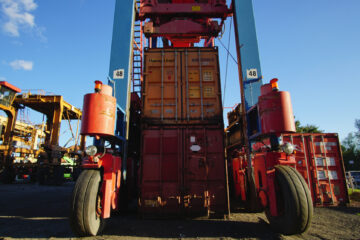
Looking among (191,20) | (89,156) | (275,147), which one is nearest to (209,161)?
(275,147)

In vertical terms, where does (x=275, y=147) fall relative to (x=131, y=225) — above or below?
above

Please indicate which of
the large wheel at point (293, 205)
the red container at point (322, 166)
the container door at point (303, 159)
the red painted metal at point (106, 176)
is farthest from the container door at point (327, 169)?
the red painted metal at point (106, 176)

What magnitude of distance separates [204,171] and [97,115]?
3.13m

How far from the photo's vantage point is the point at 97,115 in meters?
4.62

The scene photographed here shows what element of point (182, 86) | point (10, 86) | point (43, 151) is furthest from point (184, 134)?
point (10, 86)

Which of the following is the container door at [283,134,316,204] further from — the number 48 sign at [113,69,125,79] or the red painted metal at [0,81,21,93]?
the red painted metal at [0,81,21,93]

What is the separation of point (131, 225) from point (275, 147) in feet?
12.5

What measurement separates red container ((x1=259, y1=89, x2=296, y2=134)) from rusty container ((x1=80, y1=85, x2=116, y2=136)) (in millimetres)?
3552

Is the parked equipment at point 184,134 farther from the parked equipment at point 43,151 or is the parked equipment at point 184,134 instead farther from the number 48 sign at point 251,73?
the parked equipment at point 43,151

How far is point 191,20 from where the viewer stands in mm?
8312

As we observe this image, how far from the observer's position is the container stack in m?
5.61

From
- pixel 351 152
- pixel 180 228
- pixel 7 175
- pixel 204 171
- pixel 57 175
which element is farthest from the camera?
pixel 351 152

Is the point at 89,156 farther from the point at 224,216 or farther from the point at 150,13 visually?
the point at 150,13

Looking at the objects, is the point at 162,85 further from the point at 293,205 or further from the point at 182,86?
the point at 293,205
